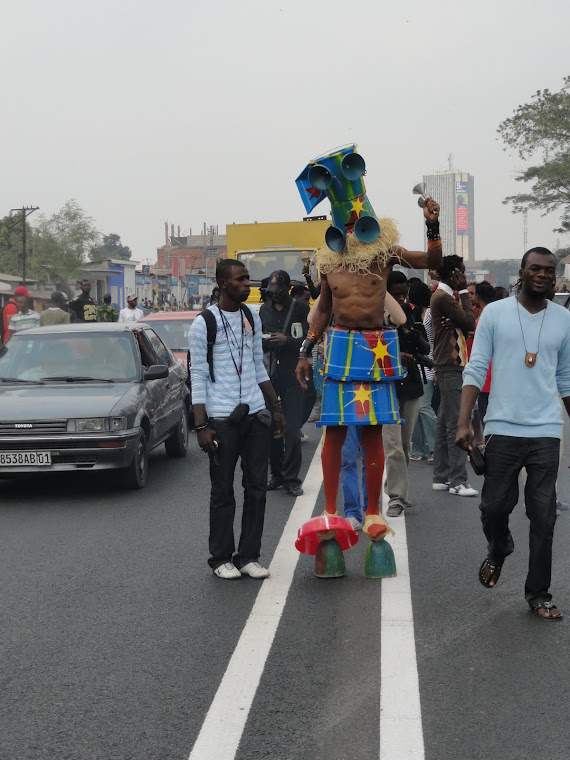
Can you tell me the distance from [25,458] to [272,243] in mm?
13730

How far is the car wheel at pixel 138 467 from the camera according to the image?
964 centimetres

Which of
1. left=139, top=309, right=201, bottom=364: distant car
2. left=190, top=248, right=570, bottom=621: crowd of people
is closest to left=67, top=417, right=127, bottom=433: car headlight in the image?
left=190, top=248, right=570, bottom=621: crowd of people

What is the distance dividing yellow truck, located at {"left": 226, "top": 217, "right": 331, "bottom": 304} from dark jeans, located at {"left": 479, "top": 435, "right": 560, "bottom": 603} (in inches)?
646

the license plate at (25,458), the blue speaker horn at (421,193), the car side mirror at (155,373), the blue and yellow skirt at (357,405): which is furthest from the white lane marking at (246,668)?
the car side mirror at (155,373)

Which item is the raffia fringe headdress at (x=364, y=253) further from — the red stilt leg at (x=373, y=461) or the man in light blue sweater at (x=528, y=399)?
the man in light blue sweater at (x=528, y=399)

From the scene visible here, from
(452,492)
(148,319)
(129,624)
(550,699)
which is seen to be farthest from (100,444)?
(148,319)

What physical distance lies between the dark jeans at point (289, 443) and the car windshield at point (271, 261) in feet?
39.4

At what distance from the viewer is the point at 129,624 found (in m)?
5.48

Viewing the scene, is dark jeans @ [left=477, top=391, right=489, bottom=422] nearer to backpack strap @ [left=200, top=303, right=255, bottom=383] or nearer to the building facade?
backpack strap @ [left=200, top=303, right=255, bottom=383]

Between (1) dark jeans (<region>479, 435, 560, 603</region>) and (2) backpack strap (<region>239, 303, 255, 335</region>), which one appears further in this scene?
(2) backpack strap (<region>239, 303, 255, 335</region>)

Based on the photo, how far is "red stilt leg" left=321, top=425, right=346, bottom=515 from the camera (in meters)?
6.50

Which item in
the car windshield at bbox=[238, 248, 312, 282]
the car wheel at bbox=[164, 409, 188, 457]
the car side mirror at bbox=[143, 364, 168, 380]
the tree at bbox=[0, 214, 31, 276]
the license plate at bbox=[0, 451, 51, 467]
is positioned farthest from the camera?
the tree at bbox=[0, 214, 31, 276]

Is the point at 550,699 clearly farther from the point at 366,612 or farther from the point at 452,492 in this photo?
the point at 452,492

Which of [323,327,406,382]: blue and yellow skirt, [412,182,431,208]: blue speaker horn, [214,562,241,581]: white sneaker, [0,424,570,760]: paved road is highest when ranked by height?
[412,182,431,208]: blue speaker horn
